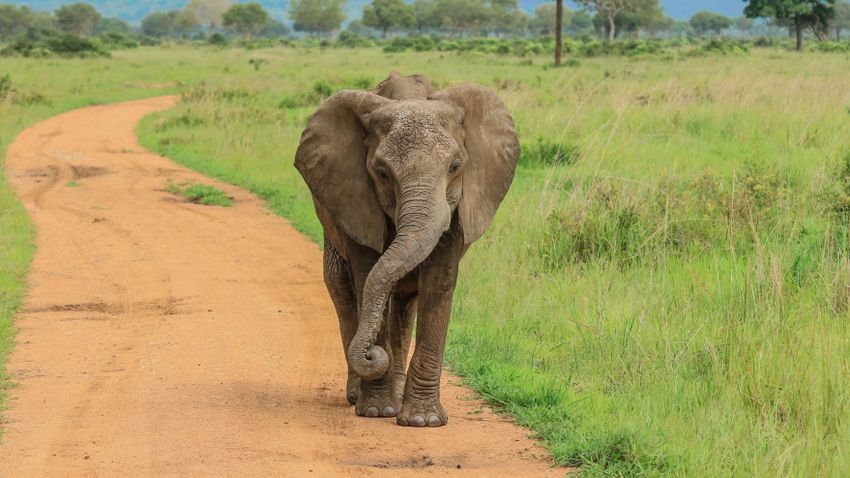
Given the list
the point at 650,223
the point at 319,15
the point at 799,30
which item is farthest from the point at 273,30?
the point at 650,223

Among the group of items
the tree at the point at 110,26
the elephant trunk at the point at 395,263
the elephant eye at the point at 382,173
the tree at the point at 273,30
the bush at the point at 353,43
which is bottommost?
the tree at the point at 273,30

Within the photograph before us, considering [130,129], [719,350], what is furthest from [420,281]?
[130,129]

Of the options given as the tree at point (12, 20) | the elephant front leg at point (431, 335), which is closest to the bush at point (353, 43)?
the tree at point (12, 20)

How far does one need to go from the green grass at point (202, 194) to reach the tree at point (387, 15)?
324ft

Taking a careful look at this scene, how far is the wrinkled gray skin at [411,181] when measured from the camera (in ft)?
18.4

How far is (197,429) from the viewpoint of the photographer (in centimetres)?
593

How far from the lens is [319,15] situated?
133375 millimetres

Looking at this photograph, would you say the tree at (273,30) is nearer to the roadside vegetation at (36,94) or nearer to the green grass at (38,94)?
the roadside vegetation at (36,94)

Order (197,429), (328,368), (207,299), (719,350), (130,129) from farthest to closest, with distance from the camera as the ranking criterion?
1. (130,129)
2. (207,299)
3. (328,368)
4. (719,350)
5. (197,429)

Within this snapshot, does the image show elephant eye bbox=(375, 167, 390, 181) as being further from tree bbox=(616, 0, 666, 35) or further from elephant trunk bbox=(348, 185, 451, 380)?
tree bbox=(616, 0, 666, 35)

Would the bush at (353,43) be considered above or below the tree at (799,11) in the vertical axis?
below

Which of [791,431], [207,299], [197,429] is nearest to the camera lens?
[791,431]

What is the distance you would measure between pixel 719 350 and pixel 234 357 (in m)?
2.99

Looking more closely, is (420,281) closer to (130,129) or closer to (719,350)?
(719,350)
